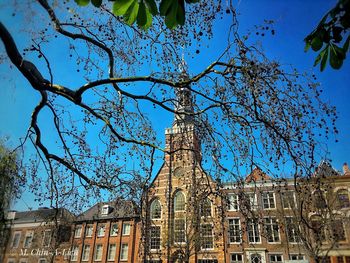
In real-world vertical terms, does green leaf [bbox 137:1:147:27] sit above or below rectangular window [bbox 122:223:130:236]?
below

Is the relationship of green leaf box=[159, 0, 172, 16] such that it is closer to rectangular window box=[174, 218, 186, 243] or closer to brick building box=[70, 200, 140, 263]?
rectangular window box=[174, 218, 186, 243]

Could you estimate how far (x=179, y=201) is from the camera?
108 feet

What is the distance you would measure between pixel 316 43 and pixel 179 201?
31.6 meters

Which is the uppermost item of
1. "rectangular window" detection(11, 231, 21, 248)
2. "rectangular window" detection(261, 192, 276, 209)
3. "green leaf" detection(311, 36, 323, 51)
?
"rectangular window" detection(261, 192, 276, 209)

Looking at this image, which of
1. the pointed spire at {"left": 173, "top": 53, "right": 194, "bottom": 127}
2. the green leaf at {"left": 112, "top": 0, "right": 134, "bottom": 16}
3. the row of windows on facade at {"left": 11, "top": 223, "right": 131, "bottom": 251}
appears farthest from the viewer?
the row of windows on facade at {"left": 11, "top": 223, "right": 131, "bottom": 251}

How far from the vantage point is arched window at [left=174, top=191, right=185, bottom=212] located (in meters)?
32.2

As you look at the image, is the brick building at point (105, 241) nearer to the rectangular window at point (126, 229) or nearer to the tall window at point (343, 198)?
the rectangular window at point (126, 229)

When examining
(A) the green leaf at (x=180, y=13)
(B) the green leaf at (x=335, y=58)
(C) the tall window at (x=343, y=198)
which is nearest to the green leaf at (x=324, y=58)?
(B) the green leaf at (x=335, y=58)

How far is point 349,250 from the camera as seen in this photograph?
25.6m

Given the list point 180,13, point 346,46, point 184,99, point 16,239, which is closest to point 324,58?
point 346,46

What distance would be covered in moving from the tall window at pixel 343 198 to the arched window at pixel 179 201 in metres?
15.3

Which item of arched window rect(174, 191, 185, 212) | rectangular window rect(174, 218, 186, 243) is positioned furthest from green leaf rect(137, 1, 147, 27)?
arched window rect(174, 191, 185, 212)

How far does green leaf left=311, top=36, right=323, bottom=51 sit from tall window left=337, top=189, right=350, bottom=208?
93.5 ft

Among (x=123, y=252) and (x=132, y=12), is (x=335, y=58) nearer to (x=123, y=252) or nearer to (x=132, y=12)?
(x=132, y=12)
